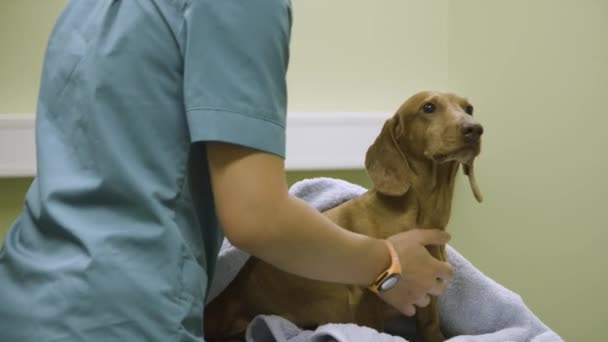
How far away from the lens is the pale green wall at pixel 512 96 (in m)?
1.57

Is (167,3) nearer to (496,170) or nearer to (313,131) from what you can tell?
(313,131)

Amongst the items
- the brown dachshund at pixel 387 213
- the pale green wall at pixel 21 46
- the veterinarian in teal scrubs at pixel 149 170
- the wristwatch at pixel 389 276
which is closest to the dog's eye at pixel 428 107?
the brown dachshund at pixel 387 213

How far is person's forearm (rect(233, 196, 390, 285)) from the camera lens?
565mm

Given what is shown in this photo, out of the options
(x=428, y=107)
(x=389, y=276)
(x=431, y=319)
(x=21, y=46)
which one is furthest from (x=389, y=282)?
→ (x=21, y=46)

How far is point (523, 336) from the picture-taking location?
2.83ft

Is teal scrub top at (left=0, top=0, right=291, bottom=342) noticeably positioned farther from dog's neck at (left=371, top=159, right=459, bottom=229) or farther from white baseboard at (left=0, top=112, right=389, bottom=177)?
white baseboard at (left=0, top=112, right=389, bottom=177)

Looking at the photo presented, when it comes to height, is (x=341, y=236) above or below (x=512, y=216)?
above

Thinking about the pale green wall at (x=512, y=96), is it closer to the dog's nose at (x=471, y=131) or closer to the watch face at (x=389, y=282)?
the dog's nose at (x=471, y=131)

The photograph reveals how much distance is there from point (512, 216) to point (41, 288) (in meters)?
1.32

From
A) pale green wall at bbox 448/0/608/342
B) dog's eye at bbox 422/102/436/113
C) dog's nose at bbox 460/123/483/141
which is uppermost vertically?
dog's eye at bbox 422/102/436/113

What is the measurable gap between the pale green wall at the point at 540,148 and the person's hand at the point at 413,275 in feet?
2.60

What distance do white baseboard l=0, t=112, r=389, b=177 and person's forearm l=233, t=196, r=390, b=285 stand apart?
795mm

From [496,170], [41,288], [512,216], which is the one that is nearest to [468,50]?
[496,170]

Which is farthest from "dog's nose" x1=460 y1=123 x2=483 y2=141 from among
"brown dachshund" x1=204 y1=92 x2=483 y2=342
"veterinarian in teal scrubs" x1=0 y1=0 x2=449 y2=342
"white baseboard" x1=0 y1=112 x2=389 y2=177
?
"white baseboard" x1=0 y1=112 x2=389 y2=177
